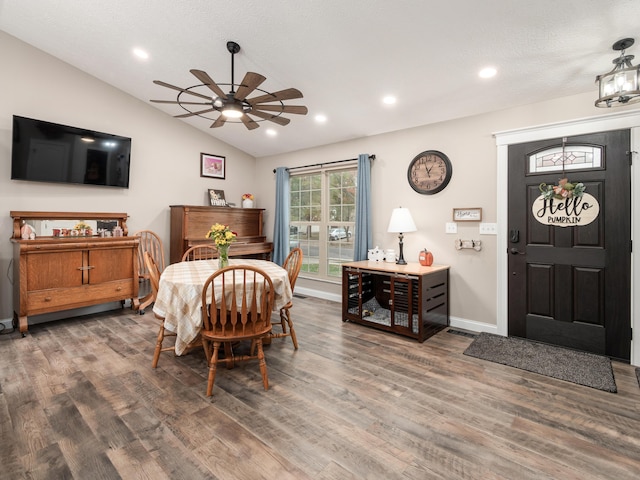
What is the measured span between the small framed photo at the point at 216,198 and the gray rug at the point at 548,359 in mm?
4301

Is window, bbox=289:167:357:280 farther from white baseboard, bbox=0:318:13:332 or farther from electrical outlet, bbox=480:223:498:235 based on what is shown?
white baseboard, bbox=0:318:13:332

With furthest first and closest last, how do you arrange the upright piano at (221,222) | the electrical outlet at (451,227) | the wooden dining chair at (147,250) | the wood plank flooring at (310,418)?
the upright piano at (221,222) → the wooden dining chair at (147,250) → the electrical outlet at (451,227) → the wood plank flooring at (310,418)

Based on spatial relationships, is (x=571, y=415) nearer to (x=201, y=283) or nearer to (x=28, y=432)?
(x=201, y=283)

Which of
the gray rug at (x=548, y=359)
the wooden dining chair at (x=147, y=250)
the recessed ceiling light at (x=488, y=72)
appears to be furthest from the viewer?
the wooden dining chair at (x=147, y=250)

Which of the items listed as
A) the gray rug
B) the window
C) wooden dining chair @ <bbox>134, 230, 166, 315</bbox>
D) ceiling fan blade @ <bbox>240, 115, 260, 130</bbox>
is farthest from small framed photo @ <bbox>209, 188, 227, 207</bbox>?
the gray rug

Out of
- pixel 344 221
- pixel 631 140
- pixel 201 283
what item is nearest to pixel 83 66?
pixel 201 283

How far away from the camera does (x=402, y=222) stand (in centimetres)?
385

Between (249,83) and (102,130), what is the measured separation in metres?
3.13

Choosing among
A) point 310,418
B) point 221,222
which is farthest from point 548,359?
point 221,222

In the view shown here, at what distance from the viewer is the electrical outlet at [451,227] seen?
12.5 feet

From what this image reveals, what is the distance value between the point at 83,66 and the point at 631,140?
598 centimetres

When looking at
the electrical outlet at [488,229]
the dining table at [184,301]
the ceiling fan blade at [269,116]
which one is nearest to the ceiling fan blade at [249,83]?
the ceiling fan blade at [269,116]

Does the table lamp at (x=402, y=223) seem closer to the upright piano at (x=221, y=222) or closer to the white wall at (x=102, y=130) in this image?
the upright piano at (x=221, y=222)

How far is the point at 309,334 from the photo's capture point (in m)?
3.55
